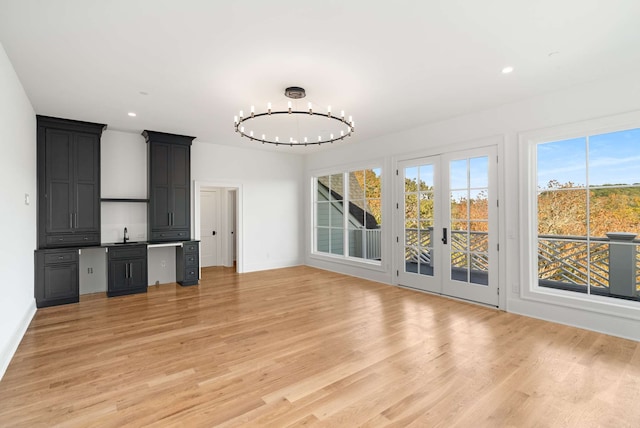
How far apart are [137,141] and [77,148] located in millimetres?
1033

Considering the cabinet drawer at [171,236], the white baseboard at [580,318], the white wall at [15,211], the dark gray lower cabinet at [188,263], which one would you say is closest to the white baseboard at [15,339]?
the white wall at [15,211]

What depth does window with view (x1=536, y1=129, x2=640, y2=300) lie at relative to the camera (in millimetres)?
3760

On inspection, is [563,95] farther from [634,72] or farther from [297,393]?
[297,393]

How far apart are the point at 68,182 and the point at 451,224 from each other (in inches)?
241

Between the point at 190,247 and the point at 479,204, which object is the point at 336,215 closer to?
the point at 190,247

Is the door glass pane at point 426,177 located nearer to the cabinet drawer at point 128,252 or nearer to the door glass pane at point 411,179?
the door glass pane at point 411,179

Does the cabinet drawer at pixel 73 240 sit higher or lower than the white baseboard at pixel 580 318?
higher

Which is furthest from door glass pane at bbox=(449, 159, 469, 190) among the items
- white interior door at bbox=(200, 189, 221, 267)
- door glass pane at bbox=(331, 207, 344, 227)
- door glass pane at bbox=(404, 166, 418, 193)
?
white interior door at bbox=(200, 189, 221, 267)

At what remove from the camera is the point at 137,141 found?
590cm

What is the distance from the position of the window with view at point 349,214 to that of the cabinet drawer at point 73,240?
4.57m

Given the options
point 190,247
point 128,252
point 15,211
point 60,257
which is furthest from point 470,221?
point 60,257

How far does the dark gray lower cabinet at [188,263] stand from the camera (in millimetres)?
5879

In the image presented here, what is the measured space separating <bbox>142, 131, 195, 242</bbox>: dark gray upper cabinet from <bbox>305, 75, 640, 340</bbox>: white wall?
3.87m

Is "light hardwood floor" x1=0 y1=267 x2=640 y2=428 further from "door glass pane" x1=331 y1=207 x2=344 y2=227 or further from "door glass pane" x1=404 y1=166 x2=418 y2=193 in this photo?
"door glass pane" x1=331 y1=207 x2=344 y2=227
